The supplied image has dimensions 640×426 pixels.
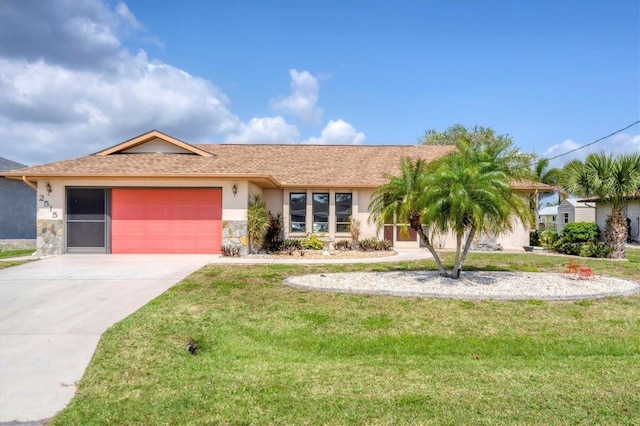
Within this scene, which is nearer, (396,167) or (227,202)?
(227,202)

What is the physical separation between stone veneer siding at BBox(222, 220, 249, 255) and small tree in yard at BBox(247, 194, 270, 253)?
0.83ft

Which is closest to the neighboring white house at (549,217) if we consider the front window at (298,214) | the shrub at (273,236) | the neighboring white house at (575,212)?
the neighboring white house at (575,212)

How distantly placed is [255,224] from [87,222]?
22.0 feet

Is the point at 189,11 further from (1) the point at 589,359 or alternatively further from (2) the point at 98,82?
(1) the point at 589,359

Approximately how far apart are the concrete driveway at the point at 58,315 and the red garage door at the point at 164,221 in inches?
85.8

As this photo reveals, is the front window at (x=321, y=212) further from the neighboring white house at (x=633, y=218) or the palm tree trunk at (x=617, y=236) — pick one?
the neighboring white house at (x=633, y=218)

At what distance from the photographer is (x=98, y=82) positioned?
16484 mm

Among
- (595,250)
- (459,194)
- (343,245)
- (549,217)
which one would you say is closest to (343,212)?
(343,245)

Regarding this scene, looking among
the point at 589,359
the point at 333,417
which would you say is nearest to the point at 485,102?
the point at 589,359

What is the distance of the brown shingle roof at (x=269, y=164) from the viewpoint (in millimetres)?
14297

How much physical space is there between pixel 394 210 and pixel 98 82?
14.5 metres

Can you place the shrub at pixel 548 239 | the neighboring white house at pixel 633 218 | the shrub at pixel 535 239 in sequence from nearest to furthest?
1. the shrub at pixel 548 239
2. the shrub at pixel 535 239
3. the neighboring white house at pixel 633 218

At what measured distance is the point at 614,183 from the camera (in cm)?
1530

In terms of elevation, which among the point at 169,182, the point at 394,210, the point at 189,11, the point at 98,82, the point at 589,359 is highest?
the point at 189,11
